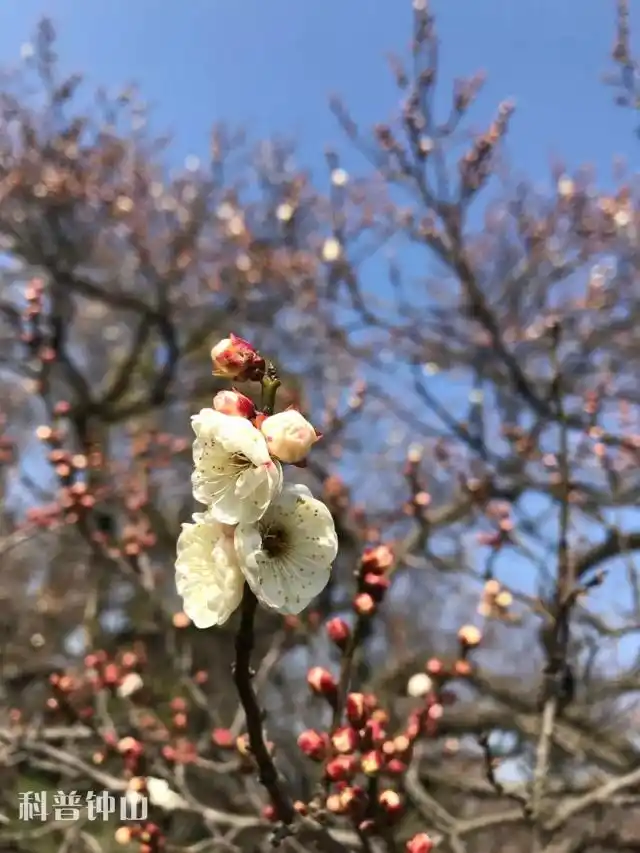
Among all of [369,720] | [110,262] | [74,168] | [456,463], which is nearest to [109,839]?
[369,720]

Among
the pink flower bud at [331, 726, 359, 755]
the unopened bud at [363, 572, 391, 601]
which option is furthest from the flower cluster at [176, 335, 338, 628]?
the pink flower bud at [331, 726, 359, 755]

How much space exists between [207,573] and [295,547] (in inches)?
4.9

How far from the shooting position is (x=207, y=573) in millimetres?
1073

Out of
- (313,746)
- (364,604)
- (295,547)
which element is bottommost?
(313,746)

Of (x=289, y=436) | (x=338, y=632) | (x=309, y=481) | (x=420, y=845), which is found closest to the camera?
(x=289, y=436)

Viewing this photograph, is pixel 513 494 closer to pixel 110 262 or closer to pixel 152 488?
pixel 152 488

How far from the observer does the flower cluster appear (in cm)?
98

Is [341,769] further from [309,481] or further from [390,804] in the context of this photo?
[309,481]

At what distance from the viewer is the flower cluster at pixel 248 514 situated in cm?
98

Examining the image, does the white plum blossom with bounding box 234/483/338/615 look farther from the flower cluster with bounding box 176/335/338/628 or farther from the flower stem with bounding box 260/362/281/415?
the flower stem with bounding box 260/362/281/415

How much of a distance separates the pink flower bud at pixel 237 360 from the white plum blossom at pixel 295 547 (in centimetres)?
16

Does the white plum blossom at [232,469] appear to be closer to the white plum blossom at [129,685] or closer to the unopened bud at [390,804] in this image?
Result: the unopened bud at [390,804]

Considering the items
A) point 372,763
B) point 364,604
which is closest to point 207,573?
point 364,604

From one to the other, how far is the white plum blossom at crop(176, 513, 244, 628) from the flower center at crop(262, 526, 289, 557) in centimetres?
7
